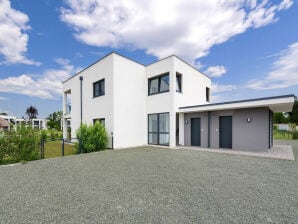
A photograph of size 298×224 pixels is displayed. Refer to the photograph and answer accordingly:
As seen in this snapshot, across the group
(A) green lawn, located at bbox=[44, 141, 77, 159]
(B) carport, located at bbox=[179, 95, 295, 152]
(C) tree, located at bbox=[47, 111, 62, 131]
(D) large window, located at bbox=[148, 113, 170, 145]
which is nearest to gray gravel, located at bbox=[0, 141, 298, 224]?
(A) green lawn, located at bbox=[44, 141, 77, 159]

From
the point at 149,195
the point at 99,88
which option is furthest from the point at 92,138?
the point at 149,195

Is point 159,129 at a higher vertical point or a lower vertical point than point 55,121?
higher

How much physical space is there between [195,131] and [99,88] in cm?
808

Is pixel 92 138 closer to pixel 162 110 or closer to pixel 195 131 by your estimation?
pixel 162 110

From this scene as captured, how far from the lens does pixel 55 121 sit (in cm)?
3319

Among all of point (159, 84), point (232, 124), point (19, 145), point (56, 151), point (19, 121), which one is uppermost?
point (159, 84)

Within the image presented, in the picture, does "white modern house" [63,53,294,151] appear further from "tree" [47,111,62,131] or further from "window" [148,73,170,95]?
"tree" [47,111,62,131]

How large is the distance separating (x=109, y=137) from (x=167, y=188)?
24.3 feet

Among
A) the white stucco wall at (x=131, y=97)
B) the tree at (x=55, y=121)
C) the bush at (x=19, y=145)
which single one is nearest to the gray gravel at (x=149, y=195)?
the bush at (x=19, y=145)

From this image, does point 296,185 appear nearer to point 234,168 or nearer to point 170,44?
point 234,168

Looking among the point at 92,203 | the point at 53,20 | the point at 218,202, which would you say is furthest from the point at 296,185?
the point at 53,20

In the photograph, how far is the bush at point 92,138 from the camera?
9.17 meters

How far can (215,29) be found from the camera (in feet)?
30.6

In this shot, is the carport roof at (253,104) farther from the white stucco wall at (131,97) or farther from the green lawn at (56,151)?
the green lawn at (56,151)
